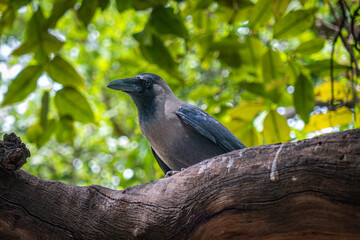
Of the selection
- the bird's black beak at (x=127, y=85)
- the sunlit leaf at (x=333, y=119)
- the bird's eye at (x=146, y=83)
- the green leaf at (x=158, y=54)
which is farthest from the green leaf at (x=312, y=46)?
the bird's black beak at (x=127, y=85)

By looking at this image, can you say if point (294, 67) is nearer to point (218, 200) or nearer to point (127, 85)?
point (127, 85)

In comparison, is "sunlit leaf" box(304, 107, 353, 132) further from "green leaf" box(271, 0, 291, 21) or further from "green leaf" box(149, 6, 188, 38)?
"green leaf" box(149, 6, 188, 38)

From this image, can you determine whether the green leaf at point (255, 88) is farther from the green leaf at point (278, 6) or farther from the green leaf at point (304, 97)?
the green leaf at point (278, 6)

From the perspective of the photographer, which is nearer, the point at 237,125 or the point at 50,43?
the point at 50,43

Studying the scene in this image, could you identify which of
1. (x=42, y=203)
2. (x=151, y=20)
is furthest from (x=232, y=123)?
(x=42, y=203)

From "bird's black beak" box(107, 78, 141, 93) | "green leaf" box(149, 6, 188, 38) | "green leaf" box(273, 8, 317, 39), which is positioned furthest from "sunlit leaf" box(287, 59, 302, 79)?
"bird's black beak" box(107, 78, 141, 93)

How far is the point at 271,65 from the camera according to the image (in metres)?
4.02

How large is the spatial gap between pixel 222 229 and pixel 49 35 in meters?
2.77

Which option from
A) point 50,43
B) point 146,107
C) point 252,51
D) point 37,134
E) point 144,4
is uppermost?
point 252,51

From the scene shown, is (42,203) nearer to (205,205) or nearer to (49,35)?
(205,205)

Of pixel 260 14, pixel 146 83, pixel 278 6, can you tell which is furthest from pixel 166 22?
pixel 278 6

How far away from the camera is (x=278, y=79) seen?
158 inches

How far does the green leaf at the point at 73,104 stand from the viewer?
3.83m

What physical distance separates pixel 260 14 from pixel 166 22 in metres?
0.91
